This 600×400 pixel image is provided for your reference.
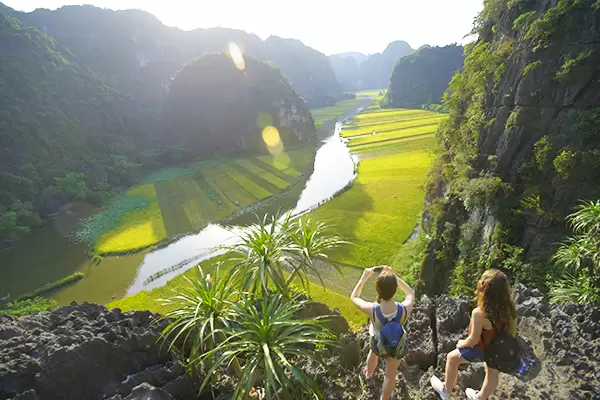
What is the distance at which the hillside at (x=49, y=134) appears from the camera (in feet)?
136

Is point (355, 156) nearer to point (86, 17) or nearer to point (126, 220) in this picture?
point (126, 220)

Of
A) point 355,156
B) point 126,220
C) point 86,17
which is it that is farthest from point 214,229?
point 86,17

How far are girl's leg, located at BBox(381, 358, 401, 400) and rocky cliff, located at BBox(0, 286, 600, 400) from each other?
1.06m

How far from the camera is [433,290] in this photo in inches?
655

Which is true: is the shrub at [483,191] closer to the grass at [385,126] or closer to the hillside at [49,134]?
the hillside at [49,134]

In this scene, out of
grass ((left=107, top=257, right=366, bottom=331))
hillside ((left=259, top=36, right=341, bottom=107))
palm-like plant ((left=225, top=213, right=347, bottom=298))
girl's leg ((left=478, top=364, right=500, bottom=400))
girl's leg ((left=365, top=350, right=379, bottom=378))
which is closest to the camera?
girl's leg ((left=478, top=364, right=500, bottom=400))

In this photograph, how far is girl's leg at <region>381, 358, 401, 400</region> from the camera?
508cm

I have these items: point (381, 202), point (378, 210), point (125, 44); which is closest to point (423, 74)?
point (125, 44)

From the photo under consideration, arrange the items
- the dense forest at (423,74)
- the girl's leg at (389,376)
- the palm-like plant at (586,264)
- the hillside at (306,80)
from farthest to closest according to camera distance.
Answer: the hillside at (306,80)
the dense forest at (423,74)
the palm-like plant at (586,264)
the girl's leg at (389,376)

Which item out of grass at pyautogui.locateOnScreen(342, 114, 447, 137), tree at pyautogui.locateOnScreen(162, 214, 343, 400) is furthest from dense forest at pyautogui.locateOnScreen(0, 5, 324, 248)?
tree at pyautogui.locateOnScreen(162, 214, 343, 400)

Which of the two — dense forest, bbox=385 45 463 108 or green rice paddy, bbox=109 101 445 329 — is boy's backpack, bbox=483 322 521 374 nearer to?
green rice paddy, bbox=109 101 445 329

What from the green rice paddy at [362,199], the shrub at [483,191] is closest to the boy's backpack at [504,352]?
the green rice paddy at [362,199]

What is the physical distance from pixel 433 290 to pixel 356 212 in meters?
16.7

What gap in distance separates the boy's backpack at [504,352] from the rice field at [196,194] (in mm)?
31738
